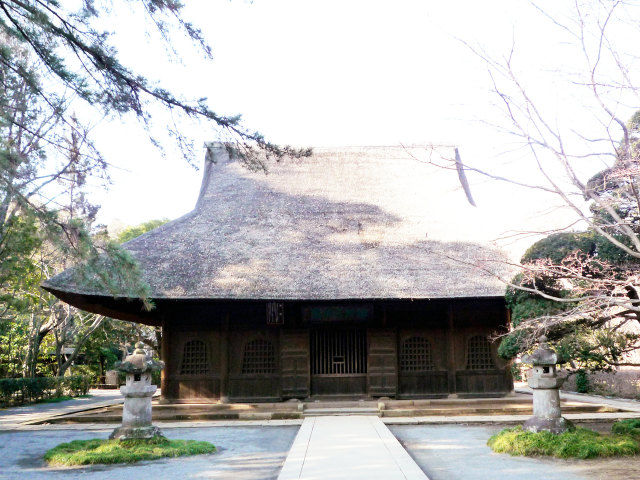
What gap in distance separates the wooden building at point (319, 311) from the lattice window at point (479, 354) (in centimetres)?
3

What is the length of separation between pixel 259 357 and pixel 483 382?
626 cm

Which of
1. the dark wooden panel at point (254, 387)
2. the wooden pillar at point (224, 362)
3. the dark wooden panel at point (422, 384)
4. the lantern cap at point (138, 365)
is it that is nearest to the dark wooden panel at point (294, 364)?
the dark wooden panel at point (254, 387)

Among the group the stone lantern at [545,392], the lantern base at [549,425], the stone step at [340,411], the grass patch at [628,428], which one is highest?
the stone lantern at [545,392]

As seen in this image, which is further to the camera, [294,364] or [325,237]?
[325,237]

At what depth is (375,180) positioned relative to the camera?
20.2 metres

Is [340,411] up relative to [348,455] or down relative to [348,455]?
down

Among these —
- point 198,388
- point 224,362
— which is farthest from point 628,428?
point 198,388

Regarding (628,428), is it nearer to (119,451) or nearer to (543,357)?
(543,357)

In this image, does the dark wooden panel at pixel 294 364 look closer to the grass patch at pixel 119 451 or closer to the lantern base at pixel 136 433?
the grass patch at pixel 119 451

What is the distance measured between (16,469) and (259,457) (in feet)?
11.7

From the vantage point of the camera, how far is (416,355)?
612 inches

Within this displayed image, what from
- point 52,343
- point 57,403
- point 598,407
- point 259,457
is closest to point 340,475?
point 259,457

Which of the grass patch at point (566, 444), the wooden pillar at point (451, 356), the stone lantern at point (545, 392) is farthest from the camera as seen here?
the wooden pillar at point (451, 356)

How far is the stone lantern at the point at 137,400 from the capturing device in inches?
366
